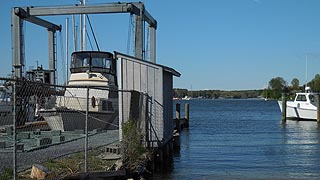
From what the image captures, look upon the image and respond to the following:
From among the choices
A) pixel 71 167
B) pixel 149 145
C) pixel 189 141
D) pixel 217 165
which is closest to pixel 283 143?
pixel 189 141

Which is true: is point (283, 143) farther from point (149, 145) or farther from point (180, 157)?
point (149, 145)

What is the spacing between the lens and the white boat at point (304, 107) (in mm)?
52031

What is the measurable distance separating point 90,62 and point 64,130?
5.83m

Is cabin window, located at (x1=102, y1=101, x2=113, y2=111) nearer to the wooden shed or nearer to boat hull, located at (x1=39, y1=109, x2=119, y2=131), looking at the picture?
boat hull, located at (x1=39, y1=109, x2=119, y2=131)

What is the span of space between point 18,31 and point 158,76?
1104 cm

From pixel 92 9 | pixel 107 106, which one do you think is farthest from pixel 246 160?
pixel 92 9

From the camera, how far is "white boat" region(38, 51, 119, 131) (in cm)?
2269

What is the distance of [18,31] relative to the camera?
25.0 meters

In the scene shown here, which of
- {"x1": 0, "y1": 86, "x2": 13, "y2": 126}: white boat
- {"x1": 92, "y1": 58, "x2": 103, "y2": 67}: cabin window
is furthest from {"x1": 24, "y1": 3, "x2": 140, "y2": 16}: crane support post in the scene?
{"x1": 0, "y1": 86, "x2": 13, "y2": 126}: white boat

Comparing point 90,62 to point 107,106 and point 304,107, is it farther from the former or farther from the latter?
point 304,107

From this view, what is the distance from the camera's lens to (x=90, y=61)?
2770 centimetres

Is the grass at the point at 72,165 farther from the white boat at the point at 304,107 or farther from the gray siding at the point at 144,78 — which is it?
the white boat at the point at 304,107

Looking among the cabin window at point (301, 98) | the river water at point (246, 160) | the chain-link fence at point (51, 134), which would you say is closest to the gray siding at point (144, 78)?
the chain-link fence at point (51, 134)

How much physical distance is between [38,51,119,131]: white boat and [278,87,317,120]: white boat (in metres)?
29.9
